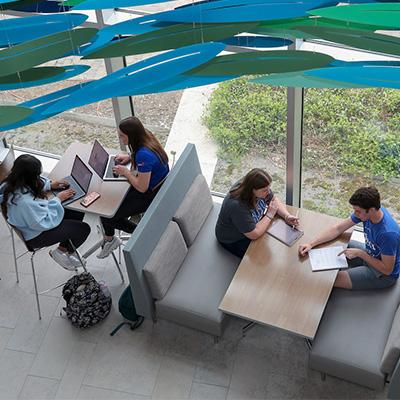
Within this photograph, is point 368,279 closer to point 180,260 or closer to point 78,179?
point 180,260

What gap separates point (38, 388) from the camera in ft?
15.8

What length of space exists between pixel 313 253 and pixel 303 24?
2669 millimetres

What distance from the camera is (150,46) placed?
7.68 feet

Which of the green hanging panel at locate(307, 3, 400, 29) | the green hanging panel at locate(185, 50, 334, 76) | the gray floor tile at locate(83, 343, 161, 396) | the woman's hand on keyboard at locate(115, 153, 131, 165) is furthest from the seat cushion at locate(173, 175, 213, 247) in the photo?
the green hanging panel at locate(307, 3, 400, 29)

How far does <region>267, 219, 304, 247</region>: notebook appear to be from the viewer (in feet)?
15.9

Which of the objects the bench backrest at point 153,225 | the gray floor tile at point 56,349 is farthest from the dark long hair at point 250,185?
the gray floor tile at point 56,349

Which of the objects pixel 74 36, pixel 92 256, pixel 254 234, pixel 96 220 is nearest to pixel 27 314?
pixel 92 256

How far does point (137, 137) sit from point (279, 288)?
1569 millimetres

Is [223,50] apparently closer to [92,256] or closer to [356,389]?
[356,389]

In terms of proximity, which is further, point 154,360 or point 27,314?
point 27,314

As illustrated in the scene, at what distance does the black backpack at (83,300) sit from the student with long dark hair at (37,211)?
1.01 feet

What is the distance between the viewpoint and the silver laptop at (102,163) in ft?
17.1

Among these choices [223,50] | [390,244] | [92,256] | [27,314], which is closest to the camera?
[223,50]

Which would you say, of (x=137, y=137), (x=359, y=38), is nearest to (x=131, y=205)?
(x=137, y=137)
